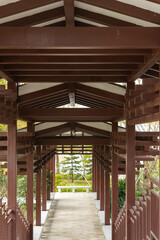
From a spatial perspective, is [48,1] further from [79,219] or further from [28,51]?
[79,219]

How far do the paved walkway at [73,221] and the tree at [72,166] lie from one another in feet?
17.0

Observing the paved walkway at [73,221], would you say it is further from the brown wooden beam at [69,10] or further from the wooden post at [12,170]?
the brown wooden beam at [69,10]

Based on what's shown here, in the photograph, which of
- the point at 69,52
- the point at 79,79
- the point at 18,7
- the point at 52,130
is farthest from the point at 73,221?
the point at 18,7

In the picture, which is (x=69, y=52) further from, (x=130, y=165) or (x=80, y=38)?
(x=130, y=165)

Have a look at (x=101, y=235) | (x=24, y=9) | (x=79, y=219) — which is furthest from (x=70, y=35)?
(x=79, y=219)

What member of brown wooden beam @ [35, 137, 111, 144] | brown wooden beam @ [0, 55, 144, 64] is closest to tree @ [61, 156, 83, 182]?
brown wooden beam @ [35, 137, 111, 144]

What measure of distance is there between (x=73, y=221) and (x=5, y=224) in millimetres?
6475

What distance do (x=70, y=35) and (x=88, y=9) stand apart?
567 millimetres

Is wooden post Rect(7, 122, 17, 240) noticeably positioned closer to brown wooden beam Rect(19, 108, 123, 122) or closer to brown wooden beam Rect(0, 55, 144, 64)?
brown wooden beam Rect(19, 108, 123, 122)

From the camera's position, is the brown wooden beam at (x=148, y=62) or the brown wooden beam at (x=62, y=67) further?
the brown wooden beam at (x=62, y=67)

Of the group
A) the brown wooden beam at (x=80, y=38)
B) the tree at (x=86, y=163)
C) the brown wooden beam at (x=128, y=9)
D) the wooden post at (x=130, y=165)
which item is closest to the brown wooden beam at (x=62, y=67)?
the wooden post at (x=130, y=165)

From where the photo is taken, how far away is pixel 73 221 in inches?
420

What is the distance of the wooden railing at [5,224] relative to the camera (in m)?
4.21

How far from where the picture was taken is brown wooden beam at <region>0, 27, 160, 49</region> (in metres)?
3.13
